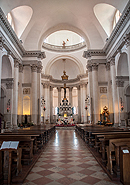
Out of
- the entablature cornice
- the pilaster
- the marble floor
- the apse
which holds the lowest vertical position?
the marble floor

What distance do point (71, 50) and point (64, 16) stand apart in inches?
545

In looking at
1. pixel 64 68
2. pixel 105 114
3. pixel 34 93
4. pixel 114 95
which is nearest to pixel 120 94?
pixel 114 95

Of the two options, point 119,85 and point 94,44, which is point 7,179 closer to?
point 119,85

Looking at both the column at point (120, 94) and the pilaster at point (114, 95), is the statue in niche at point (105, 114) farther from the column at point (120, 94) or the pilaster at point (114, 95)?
the column at point (120, 94)

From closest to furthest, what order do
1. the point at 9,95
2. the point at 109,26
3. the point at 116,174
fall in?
1. the point at 116,174
2. the point at 9,95
3. the point at 109,26

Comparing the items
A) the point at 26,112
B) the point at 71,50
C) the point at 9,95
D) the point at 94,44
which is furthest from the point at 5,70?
the point at 71,50

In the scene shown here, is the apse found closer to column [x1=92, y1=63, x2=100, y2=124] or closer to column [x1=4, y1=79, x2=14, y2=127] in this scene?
column [x1=92, y1=63, x2=100, y2=124]

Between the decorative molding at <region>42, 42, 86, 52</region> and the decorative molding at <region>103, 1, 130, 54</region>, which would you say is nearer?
the decorative molding at <region>103, 1, 130, 54</region>

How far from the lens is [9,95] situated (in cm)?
1902

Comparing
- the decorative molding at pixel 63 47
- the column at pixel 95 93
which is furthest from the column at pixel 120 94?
the decorative molding at pixel 63 47

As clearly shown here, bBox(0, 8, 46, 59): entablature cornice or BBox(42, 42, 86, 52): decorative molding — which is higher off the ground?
BBox(42, 42, 86, 52): decorative molding

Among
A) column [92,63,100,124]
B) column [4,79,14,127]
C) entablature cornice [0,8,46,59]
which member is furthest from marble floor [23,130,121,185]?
column [92,63,100,124]

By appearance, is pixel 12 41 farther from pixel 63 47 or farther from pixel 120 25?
pixel 63 47

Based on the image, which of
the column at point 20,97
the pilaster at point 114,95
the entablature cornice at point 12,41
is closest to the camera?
the entablature cornice at point 12,41
